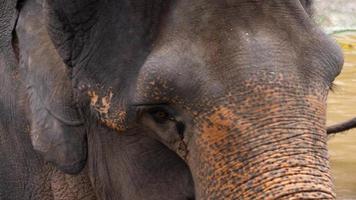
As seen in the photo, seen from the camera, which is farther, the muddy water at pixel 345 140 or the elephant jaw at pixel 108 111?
the muddy water at pixel 345 140

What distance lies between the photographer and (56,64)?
2811 millimetres

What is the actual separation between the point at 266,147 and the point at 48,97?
777mm

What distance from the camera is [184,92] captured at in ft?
7.81

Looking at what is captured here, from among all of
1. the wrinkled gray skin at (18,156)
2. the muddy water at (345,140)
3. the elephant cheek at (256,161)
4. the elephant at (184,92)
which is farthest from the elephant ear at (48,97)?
the muddy water at (345,140)

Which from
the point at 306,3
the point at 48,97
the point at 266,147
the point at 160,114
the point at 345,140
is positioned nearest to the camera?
the point at 266,147

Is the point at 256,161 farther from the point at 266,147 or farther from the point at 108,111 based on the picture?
the point at 108,111

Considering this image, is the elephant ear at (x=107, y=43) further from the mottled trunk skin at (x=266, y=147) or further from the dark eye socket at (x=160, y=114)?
the mottled trunk skin at (x=266, y=147)

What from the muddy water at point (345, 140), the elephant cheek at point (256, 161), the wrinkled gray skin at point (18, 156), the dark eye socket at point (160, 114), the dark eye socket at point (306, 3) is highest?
the dark eye socket at point (306, 3)

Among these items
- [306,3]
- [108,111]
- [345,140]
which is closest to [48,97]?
[108,111]

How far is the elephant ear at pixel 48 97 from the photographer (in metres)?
2.79

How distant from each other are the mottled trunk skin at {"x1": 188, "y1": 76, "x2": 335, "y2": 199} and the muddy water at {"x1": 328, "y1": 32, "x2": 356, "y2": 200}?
11.2 ft

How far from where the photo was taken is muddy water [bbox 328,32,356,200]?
700 cm

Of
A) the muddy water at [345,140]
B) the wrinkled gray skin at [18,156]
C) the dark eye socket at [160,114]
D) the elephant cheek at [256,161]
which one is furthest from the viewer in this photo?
the muddy water at [345,140]

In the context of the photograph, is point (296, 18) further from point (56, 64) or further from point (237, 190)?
point (56, 64)
